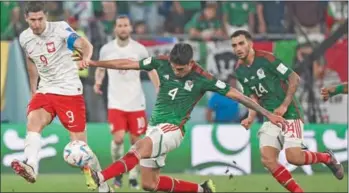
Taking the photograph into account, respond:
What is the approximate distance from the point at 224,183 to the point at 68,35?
487 cm

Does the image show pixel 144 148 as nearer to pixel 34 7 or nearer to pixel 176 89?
pixel 176 89

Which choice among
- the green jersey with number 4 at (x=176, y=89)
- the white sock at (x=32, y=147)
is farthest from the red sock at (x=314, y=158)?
→ the white sock at (x=32, y=147)

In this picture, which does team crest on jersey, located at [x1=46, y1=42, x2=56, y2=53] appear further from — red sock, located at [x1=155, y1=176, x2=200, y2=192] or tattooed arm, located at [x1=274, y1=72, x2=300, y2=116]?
tattooed arm, located at [x1=274, y1=72, x2=300, y2=116]

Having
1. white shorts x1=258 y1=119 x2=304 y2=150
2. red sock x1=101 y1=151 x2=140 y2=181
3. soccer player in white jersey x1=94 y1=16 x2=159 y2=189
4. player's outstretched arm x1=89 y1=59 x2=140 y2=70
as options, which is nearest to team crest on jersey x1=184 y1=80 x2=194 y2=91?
player's outstretched arm x1=89 y1=59 x2=140 y2=70

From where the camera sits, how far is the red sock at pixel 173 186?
14353 mm

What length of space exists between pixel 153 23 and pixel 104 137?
8.04 ft

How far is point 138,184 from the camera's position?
17547 millimetres

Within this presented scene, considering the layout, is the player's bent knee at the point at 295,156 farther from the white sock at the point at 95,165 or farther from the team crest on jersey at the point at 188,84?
the white sock at the point at 95,165

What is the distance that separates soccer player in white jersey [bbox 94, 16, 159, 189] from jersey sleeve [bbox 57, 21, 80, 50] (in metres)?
3.41

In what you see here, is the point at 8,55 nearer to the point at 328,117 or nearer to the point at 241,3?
the point at 241,3

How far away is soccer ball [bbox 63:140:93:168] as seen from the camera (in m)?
13.1

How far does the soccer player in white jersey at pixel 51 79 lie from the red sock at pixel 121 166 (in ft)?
1.42

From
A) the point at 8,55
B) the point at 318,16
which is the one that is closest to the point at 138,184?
the point at 8,55

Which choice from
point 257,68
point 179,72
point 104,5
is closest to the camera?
point 179,72
